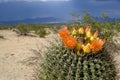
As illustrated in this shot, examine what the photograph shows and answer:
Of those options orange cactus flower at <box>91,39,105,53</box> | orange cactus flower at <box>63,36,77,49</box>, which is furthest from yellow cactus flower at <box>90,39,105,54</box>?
orange cactus flower at <box>63,36,77,49</box>

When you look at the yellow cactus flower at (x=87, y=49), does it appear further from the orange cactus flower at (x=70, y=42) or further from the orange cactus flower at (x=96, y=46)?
the orange cactus flower at (x=70, y=42)

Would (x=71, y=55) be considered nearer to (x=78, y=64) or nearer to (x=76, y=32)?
(x=78, y=64)

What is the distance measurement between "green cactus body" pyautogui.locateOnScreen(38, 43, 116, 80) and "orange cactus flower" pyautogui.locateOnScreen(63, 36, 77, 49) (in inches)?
2.9

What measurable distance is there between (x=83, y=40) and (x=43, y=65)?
0.75 meters

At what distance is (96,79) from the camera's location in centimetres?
547

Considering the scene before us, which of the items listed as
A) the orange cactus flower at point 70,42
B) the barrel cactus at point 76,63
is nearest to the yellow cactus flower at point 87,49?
the barrel cactus at point 76,63

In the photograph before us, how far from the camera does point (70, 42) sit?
5531 millimetres

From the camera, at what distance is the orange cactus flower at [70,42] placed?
553 cm

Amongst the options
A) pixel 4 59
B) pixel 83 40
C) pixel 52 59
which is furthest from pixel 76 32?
pixel 4 59

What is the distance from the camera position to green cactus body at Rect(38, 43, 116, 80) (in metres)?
5.39

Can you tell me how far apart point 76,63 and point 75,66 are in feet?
0.18

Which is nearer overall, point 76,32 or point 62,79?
point 62,79

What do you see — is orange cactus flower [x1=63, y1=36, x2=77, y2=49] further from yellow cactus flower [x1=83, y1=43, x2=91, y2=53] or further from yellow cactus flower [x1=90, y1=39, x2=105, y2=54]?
yellow cactus flower [x1=90, y1=39, x2=105, y2=54]

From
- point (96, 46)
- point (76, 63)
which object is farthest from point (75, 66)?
point (96, 46)
